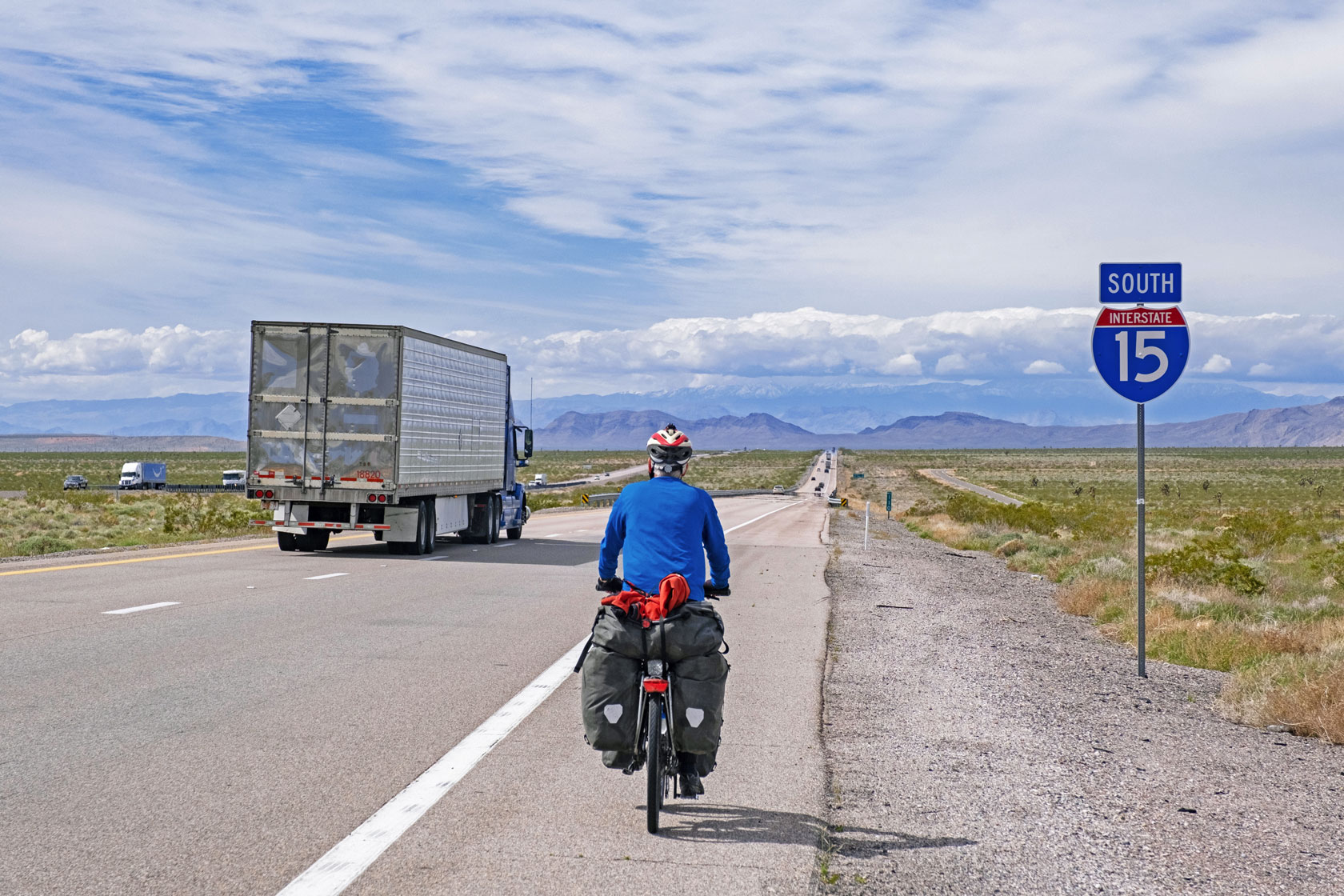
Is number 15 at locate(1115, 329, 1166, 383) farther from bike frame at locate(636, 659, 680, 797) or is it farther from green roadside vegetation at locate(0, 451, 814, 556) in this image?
green roadside vegetation at locate(0, 451, 814, 556)

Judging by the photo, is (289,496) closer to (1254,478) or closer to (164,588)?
(164,588)

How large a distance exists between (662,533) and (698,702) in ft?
2.72

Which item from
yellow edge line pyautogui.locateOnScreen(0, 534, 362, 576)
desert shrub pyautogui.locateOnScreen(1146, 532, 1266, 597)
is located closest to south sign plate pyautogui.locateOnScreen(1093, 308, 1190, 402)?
desert shrub pyautogui.locateOnScreen(1146, 532, 1266, 597)

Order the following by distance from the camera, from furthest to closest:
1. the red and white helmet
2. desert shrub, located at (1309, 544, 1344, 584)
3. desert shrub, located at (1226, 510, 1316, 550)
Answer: desert shrub, located at (1226, 510, 1316, 550) → desert shrub, located at (1309, 544, 1344, 584) → the red and white helmet

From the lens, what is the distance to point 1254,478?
351 feet

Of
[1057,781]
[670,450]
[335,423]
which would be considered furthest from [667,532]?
[335,423]

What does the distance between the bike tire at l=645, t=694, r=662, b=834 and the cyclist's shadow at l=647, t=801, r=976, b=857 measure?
0.10m

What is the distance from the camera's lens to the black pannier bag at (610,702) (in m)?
5.64

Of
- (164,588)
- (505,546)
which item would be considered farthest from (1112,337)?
(505,546)

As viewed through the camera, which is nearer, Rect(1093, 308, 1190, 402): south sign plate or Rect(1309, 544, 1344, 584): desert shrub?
Rect(1093, 308, 1190, 402): south sign plate

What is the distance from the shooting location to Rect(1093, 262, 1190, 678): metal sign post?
971 centimetres

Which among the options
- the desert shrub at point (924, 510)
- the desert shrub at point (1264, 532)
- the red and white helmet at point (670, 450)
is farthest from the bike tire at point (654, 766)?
the desert shrub at point (924, 510)

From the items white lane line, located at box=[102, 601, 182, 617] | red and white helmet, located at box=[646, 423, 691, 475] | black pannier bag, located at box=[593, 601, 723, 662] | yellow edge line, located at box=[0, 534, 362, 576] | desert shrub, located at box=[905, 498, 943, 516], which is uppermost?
red and white helmet, located at box=[646, 423, 691, 475]

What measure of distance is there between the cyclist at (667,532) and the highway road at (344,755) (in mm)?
789
